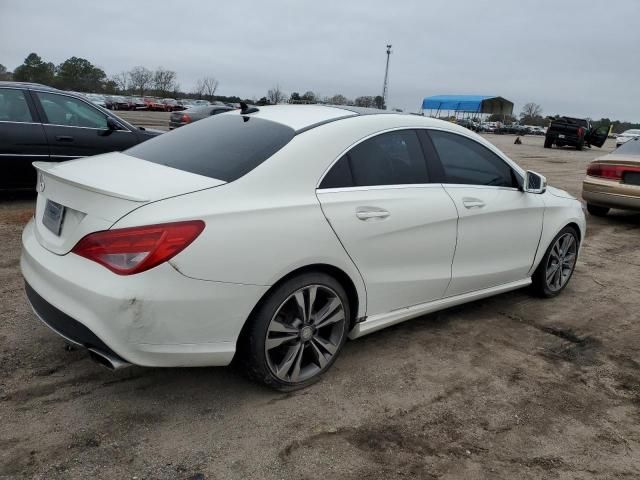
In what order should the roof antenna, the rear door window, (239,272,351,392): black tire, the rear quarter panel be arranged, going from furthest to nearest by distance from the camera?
the rear door window < the rear quarter panel < the roof antenna < (239,272,351,392): black tire

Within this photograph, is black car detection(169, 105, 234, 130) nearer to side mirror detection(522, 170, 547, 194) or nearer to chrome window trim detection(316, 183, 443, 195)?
side mirror detection(522, 170, 547, 194)

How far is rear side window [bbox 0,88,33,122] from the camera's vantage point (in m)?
6.63

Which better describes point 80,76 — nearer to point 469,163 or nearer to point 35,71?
point 35,71

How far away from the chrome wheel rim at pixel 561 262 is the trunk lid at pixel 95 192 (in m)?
3.29

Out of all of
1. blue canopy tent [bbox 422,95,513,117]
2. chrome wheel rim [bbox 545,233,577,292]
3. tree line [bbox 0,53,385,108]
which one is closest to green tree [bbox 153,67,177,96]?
tree line [bbox 0,53,385,108]

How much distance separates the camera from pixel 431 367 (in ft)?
11.6

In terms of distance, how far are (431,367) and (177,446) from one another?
5.48ft

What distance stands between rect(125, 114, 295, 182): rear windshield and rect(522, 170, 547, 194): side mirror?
6.93 feet

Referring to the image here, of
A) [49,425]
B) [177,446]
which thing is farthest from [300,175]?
[49,425]

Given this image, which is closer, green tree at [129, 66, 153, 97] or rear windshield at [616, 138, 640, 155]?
rear windshield at [616, 138, 640, 155]

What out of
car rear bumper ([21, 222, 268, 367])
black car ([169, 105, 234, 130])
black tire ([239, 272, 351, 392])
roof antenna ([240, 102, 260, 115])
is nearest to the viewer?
car rear bumper ([21, 222, 268, 367])

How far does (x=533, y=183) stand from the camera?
444 centimetres

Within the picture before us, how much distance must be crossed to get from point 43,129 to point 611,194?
7981 mm

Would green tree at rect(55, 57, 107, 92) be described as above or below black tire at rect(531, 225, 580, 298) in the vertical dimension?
above
